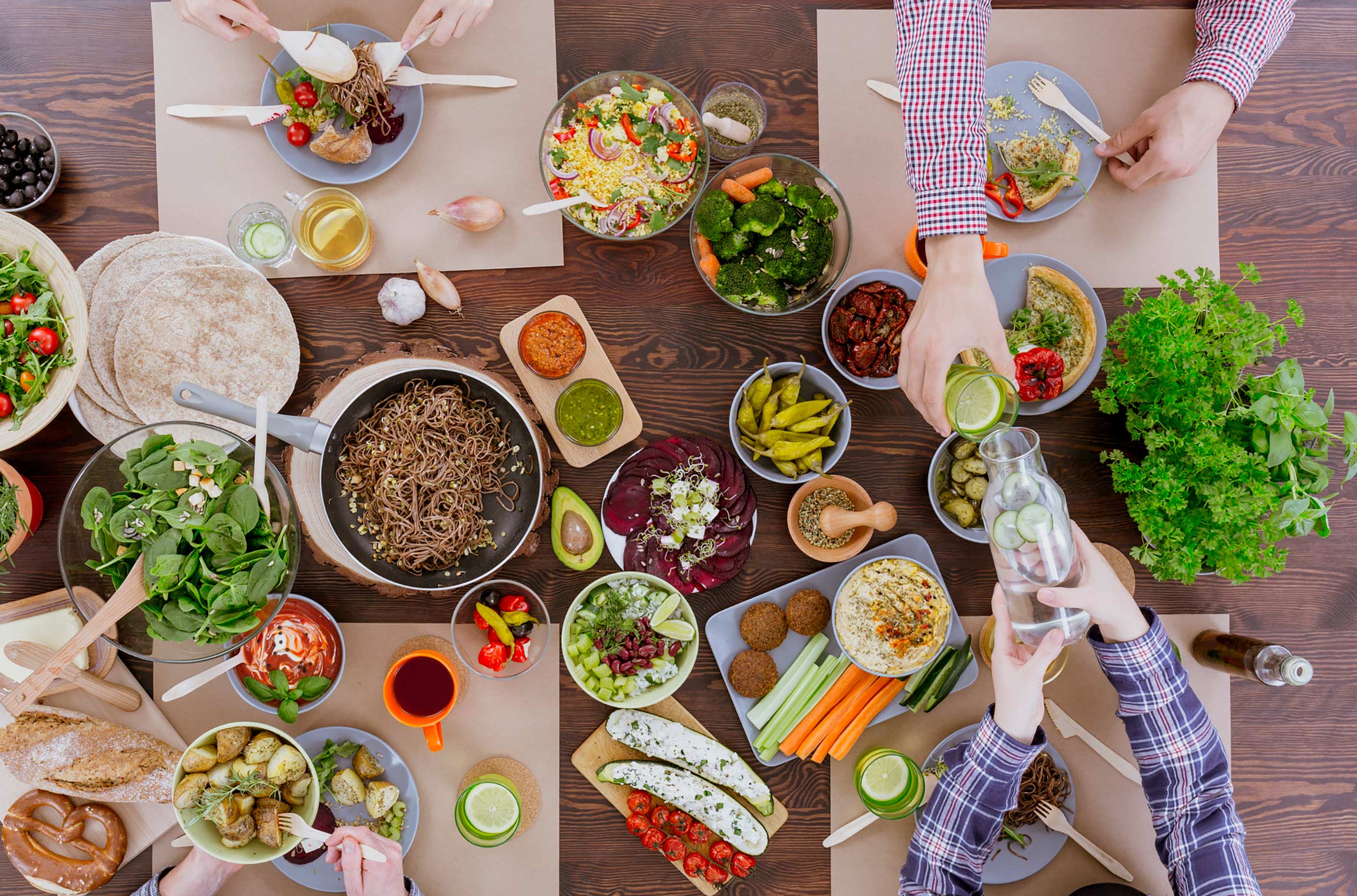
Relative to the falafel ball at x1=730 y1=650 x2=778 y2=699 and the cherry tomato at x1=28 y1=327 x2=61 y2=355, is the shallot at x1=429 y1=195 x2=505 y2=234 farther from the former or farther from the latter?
the falafel ball at x1=730 y1=650 x2=778 y2=699

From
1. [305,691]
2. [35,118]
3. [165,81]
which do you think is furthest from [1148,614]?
[35,118]

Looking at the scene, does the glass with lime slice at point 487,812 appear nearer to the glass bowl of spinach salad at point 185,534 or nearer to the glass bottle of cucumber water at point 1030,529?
the glass bowl of spinach salad at point 185,534

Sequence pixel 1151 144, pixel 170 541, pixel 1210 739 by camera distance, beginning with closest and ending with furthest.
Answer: pixel 170 541 → pixel 1210 739 → pixel 1151 144

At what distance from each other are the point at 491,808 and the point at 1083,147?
3.15 metres

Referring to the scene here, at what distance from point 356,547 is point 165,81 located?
1.84 m

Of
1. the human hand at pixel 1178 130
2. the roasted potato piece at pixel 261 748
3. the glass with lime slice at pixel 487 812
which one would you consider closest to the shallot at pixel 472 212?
the roasted potato piece at pixel 261 748

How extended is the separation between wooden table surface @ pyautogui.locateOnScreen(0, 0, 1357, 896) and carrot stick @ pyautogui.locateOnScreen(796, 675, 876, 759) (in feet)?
0.34

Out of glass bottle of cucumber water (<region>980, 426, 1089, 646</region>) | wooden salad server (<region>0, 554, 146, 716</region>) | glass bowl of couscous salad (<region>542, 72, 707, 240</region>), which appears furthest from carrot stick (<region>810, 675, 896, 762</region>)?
A: wooden salad server (<region>0, 554, 146, 716</region>)

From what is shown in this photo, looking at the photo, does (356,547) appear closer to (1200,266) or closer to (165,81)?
(165,81)

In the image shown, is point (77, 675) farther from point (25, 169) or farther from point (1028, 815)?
point (1028, 815)

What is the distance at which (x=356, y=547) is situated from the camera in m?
2.58

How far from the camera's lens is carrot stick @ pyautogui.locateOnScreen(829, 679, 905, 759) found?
2736 mm

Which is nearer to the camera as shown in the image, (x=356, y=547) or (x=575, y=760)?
(x=356, y=547)

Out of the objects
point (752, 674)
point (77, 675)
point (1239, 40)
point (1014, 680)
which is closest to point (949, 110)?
point (1239, 40)
